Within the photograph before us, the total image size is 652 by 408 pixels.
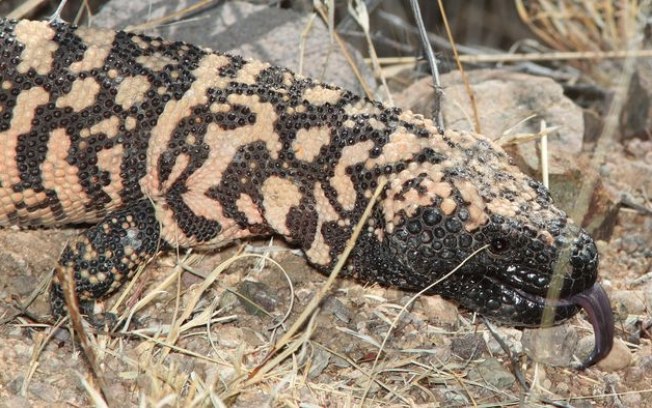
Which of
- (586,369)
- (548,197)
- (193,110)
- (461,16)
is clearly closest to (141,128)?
(193,110)

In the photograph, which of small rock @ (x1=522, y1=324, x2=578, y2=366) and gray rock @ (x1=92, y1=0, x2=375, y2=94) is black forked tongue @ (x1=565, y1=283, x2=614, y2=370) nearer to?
small rock @ (x1=522, y1=324, x2=578, y2=366)

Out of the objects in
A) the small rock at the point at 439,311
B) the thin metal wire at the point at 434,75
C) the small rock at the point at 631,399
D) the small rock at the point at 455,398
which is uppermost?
the thin metal wire at the point at 434,75

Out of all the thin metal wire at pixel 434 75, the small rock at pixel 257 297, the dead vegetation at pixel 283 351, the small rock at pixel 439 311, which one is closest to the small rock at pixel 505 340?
the dead vegetation at pixel 283 351

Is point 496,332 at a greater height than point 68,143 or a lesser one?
lesser

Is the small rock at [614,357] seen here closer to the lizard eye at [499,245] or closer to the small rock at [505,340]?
the small rock at [505,340]

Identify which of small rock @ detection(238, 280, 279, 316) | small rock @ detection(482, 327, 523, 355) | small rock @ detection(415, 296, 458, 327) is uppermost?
small rock @ detection(238, 280, 279, 316)

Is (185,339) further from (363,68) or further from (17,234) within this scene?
(363,68)

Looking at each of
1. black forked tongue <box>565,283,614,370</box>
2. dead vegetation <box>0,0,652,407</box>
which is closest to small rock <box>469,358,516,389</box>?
dead vegetation <box>0,0,652,407</box>
